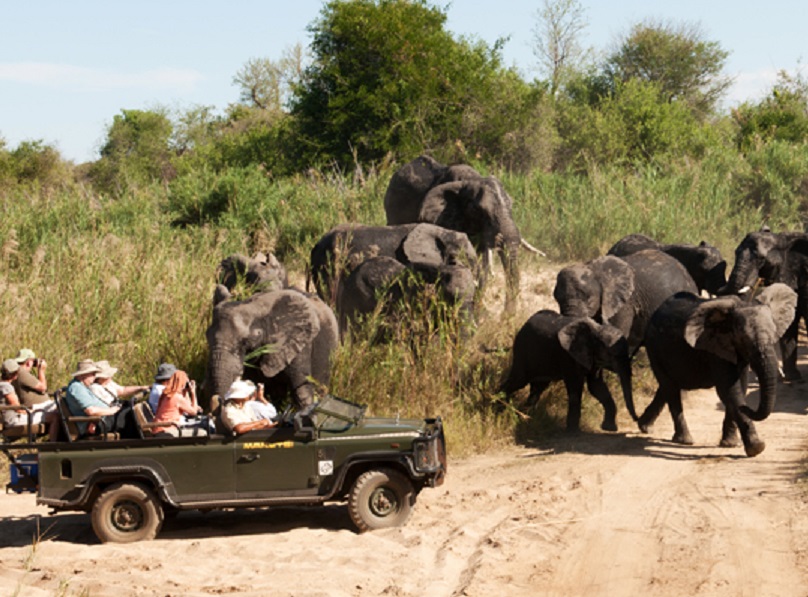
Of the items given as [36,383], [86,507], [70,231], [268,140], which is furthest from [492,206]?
[268,140]

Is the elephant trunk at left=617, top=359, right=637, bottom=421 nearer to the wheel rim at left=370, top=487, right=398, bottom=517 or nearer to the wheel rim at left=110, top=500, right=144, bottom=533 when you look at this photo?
the wheel rim at left=370, top=487, right=398, bottom=517

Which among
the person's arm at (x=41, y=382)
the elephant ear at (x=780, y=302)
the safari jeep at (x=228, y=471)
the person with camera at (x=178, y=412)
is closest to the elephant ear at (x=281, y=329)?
the person with camera at (x=178, y=412)

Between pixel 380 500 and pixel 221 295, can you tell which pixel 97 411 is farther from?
pixel 221 295

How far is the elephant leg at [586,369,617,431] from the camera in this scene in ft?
40.0

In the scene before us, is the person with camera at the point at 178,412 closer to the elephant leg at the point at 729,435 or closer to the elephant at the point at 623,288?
the elephant leg at the point at 729,435

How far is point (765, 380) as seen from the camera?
10883 millimetres

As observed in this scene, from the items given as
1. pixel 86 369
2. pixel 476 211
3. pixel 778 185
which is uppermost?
pixel 778 185

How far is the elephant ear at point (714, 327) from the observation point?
11.2 metres

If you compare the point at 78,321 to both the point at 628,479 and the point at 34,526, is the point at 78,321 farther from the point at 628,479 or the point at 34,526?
the point at 628,479

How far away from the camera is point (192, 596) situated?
769 centimetres

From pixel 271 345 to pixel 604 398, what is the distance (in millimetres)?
3191

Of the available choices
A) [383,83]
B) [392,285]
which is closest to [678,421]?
[392,285]

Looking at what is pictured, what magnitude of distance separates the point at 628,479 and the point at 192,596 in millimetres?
4056

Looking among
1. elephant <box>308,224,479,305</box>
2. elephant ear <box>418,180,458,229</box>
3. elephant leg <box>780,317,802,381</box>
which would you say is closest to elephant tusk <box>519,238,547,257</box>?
Answer: elephant ear <box>418,180,458,229</box>
